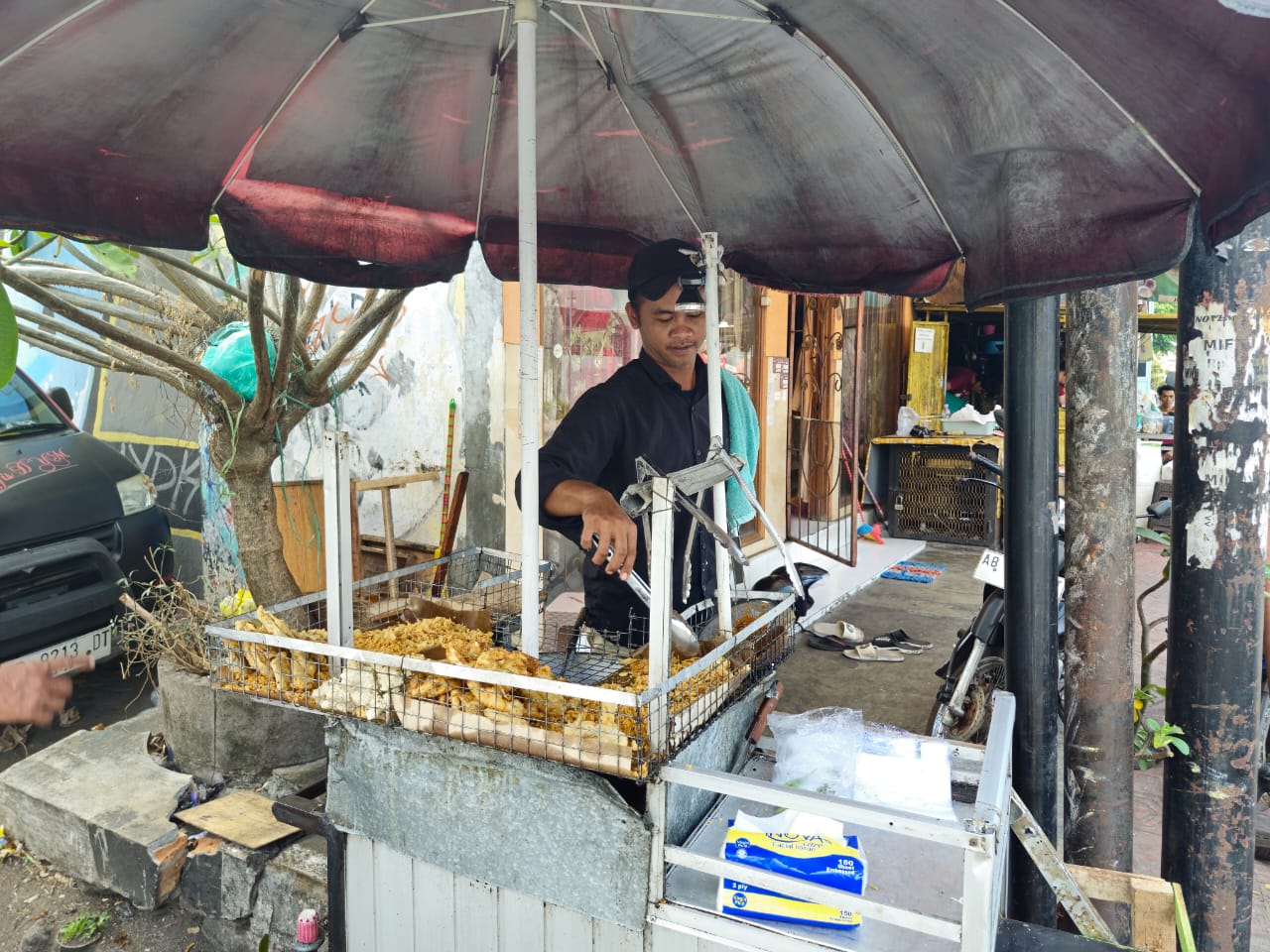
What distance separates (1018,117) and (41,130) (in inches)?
88.0

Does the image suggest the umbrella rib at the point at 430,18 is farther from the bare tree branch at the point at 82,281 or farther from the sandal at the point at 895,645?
the sandal at the point at 895,645

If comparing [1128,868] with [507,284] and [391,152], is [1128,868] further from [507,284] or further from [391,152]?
[507,284]

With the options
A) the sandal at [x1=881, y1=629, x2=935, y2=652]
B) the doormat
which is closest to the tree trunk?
the sandal at [x1=881, y1=629, x2=935, y2=652]

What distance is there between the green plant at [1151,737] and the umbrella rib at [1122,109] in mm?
1518

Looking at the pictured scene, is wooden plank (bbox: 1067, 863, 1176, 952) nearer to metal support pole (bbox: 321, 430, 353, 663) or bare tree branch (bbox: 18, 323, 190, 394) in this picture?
metal support pole (bbox: 321, 430, 353, 663)

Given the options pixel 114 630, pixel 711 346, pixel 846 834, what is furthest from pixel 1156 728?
pixel 114 630

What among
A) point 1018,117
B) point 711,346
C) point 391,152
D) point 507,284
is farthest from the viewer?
point 507,284

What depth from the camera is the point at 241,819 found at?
3395mm

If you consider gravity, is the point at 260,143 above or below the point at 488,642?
above

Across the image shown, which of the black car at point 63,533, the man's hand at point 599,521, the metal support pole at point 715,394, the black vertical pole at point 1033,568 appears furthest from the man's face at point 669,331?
the black car at point 63,533

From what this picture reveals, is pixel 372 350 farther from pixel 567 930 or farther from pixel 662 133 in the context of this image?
pixel 567 930

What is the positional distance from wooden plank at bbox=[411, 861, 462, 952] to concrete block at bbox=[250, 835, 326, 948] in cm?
145

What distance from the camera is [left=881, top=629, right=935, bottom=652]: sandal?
19.3ft

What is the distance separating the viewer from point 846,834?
1706mm
